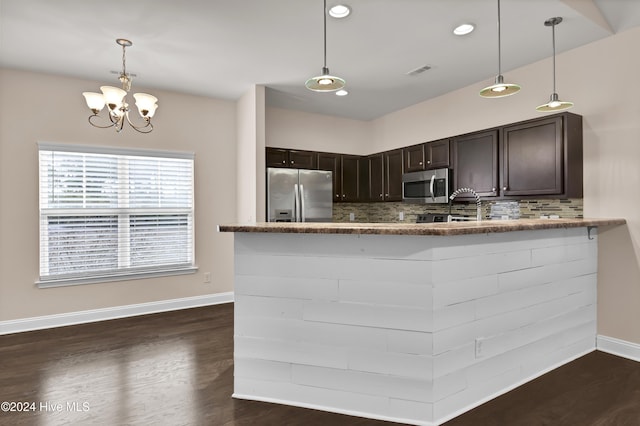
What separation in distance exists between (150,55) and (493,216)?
13.2 ft

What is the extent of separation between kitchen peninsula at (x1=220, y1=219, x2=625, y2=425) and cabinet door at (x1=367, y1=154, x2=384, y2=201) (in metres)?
3.07

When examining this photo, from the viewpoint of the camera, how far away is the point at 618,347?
120 inches

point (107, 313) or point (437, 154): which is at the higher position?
point (437, 154)

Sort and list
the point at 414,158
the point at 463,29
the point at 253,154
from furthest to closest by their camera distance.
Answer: the point at 414,158
the point at 253,154
the point at 463,29

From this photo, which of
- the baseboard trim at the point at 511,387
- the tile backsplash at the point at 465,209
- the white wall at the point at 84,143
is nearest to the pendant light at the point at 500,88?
the tile backsplash at the point at 465,209

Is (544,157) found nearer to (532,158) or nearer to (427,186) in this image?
(532,158)

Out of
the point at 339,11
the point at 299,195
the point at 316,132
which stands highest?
the point at 339,11

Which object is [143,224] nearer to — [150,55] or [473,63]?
[150,55]

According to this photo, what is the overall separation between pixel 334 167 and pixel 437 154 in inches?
63.5

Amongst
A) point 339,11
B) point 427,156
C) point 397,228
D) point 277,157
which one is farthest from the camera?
point 277,157

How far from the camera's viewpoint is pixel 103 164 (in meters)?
4.20

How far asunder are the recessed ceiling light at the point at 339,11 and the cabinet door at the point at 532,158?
2.02 m

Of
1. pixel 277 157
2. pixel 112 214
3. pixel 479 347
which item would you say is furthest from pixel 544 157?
pixel 112 214

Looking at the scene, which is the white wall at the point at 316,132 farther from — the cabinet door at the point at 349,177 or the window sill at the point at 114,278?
the window sill at the point at 114,278
